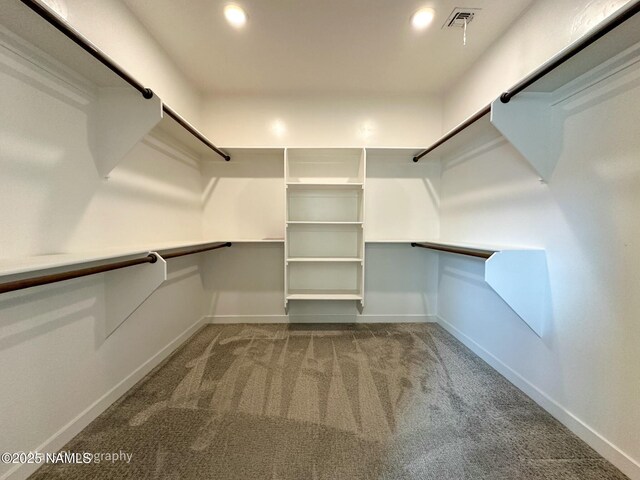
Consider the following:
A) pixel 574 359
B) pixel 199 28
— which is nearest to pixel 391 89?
pixel 199 28

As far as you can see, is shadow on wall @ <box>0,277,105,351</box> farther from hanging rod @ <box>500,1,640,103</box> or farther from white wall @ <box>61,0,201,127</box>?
hanging rod @ <box>500,1,640,103</box>

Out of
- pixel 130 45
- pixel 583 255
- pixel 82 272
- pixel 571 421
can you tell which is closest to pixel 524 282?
pixel 583 255

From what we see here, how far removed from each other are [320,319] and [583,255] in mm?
2168

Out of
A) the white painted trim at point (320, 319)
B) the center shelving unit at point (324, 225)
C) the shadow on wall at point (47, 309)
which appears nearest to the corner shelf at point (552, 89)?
the center shelving unit at point (324, 225)

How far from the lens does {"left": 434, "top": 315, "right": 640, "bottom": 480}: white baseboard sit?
1.08 m

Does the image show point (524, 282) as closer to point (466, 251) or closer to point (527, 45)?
point (466, 251)

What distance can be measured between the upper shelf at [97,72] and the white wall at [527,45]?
2.23m

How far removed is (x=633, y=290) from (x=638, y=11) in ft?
3.41

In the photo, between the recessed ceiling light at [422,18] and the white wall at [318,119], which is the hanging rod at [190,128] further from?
the recessed ceiling light at [422,18]

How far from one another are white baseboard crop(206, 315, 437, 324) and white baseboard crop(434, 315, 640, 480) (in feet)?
2.63

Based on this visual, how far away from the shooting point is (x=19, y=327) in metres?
1.03

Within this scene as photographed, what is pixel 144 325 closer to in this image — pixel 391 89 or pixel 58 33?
pixel 58 33

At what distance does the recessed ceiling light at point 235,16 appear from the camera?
162cm

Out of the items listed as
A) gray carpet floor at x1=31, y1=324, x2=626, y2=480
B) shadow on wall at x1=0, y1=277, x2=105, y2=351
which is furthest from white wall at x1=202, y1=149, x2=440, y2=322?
shadow on wall at x1=0, y1=277, x2=105, y2=351
